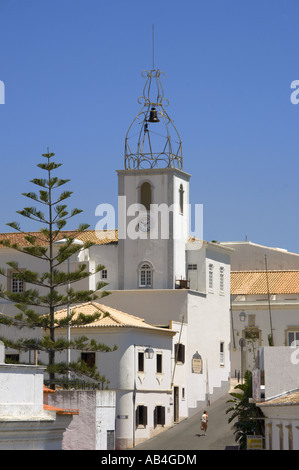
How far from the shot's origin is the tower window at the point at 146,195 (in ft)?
195

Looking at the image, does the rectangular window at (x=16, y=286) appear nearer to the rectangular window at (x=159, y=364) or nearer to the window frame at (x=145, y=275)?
the window frame at (x=145, y=275)

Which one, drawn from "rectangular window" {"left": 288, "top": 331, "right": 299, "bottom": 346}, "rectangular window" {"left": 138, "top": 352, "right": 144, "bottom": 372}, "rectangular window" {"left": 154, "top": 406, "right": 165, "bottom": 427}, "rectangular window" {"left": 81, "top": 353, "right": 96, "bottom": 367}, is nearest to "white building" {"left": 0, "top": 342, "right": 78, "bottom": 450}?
"rectangular window" {"left": 81, "top": 353, "right": 96, "bottom": 367}

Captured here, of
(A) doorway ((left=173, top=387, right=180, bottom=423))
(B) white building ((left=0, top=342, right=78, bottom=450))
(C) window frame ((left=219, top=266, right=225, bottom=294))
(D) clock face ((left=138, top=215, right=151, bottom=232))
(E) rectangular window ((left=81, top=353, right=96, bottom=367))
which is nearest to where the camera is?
(B) white building ((left=0, top=342, right=78, bottom=450))

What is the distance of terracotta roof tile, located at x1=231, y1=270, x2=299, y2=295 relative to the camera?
67.4 meters

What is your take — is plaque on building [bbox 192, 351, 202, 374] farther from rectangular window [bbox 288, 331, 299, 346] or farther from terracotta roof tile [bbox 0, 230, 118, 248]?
terracotta roof tile [bbox 0, 230, 118, 248]

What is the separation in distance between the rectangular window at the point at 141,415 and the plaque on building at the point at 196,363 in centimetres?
543

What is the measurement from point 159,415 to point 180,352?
3854mm

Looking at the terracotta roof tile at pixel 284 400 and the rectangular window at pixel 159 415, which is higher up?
the terracotta roof tile at pixel 284 400

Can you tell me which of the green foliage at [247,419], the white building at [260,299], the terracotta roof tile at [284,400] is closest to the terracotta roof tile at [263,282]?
the white building at [260,299]

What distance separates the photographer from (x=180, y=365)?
5672 centimetres

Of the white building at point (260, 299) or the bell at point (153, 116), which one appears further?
the white building at point (260, 299)

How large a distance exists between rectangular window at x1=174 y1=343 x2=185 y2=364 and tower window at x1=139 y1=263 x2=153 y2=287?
3689 mm

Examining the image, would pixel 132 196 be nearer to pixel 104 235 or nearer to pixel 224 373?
pixel 104 235
